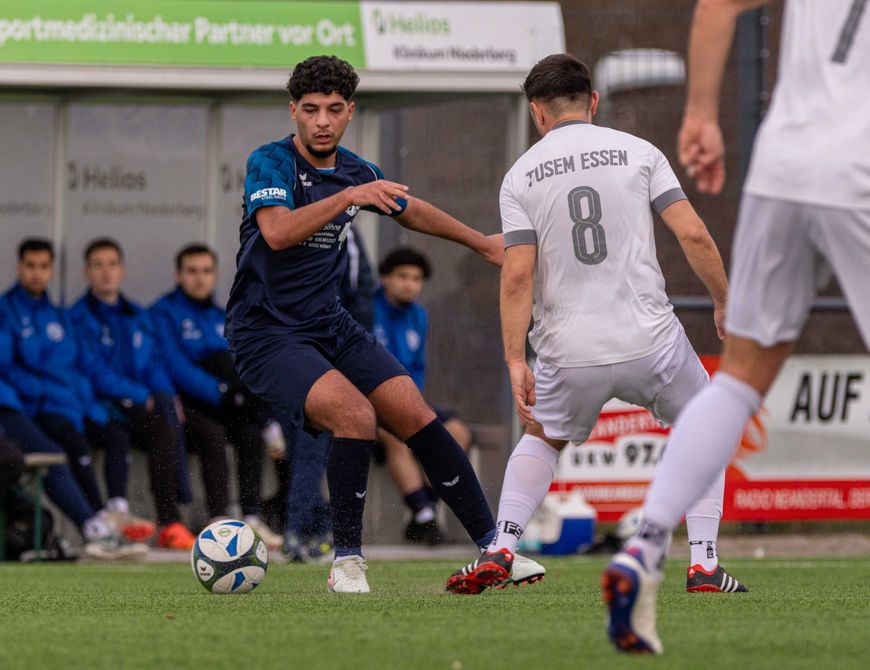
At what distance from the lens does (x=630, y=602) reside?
3.54m

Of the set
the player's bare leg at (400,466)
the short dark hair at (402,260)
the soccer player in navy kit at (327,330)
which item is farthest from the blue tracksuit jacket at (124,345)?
the soccer player in navy kit at (327,330)

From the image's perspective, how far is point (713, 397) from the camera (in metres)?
3.75

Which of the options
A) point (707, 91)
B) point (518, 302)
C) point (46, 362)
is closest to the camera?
point (707, 91)

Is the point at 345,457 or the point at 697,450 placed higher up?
the point at 697,450

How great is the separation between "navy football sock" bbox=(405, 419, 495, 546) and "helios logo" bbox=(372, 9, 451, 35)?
17.2 ft

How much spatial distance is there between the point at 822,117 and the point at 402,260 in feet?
23.9

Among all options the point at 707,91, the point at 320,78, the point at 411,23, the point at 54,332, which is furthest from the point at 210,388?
the point at 707,91

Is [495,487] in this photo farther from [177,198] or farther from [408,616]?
[408,616]

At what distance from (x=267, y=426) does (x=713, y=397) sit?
7.24 metres

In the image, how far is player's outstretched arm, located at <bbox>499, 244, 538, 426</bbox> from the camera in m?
5.66

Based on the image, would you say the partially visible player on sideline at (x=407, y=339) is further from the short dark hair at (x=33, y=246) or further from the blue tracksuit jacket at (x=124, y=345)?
the short dark hair at (x=33, y=246)

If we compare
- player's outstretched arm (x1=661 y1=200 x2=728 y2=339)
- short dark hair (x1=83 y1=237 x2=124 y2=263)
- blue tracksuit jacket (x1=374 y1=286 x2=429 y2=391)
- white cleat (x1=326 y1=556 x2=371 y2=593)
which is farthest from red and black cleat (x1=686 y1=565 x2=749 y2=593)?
short dark hair (x1=83 y1=237 x2=124 y2=263)

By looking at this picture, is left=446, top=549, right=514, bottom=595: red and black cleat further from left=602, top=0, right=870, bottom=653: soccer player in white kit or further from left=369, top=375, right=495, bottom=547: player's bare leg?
left=602, top=0, right=870, bottom=653: soccer player in white kit

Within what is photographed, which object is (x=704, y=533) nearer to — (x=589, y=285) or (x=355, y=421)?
(x=589, y=285)
